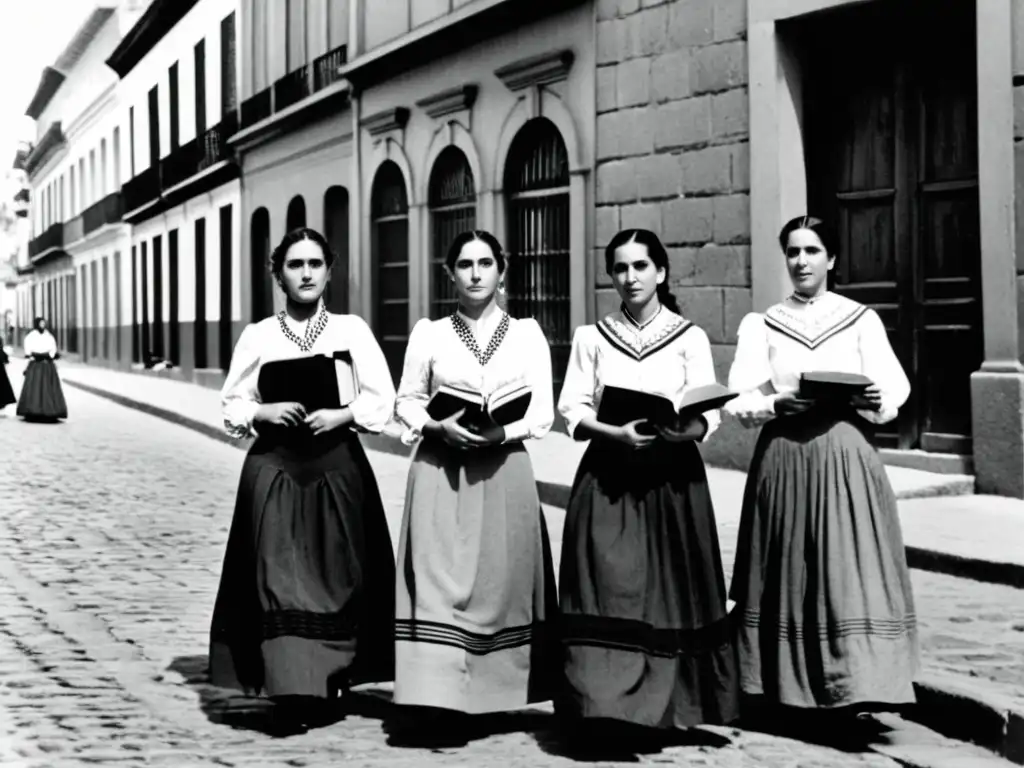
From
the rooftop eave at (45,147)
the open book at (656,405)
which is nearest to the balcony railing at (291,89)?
the open book at (656,405)

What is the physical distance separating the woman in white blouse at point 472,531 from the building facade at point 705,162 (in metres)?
6.28

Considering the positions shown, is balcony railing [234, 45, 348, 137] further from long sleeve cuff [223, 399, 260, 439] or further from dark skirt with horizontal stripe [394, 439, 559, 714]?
dark skirt with horizontal stripe [394, 439, 559, 714]

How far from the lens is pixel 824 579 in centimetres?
526

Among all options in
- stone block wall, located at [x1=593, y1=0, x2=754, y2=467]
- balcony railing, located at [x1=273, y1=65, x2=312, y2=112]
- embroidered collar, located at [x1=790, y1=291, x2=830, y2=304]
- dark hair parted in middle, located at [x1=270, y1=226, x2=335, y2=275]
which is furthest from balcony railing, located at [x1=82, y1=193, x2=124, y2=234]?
embroidered collar, located at [x1=790, y1=291, x2=830, y2=304]

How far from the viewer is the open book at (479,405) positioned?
5.27 m

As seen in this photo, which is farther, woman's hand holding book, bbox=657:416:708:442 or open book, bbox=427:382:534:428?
open book, bbox=427:382:534:428

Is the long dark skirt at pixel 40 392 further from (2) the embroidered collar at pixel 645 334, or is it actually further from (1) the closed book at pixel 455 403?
(2) the embroidered collar at pixel 645 334

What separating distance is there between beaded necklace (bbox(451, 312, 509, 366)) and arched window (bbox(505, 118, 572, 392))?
35.3 ft

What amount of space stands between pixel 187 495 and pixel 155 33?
26894 millimetres

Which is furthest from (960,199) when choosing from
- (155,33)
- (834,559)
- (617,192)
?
(155,33)

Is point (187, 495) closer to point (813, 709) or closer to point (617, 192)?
point (617, 192)

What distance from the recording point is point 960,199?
11773 mm

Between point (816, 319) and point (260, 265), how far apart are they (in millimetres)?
23201

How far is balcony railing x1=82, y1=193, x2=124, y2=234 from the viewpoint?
4431 centimetres
